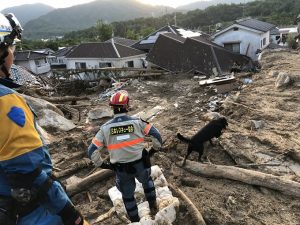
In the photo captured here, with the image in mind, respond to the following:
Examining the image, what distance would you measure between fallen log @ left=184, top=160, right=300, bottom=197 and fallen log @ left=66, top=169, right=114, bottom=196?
1.35m

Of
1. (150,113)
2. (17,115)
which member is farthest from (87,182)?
(150,113)

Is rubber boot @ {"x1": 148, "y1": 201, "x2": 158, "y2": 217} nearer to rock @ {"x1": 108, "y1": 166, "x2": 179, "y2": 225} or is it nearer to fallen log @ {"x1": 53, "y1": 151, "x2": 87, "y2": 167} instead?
rock @ {"x1": 108, "y1": 166, "x2": 179, "y2": 225}

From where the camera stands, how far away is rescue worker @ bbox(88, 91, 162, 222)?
3652 mm

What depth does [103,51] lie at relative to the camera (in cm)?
3017

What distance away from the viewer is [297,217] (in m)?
4.01

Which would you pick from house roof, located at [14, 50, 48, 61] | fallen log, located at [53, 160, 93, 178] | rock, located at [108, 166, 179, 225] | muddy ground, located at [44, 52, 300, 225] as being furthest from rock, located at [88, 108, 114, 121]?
house roof, located at [14, 50, 48, 61]

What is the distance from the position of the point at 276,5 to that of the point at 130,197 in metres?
70.7

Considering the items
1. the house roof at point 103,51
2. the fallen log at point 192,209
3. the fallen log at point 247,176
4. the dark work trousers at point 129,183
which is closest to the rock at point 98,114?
the fallen log at point 247,176

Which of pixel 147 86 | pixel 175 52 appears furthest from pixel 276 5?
pixel 147 86

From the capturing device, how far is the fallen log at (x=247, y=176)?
445cm

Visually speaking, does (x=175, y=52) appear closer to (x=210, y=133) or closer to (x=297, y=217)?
(x=210, y=133)

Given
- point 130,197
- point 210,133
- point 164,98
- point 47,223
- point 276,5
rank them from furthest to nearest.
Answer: point 276,5, point 164,98, point 210,133, point 130,197, point 47,223

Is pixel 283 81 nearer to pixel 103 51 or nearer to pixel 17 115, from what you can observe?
pixel 17 115

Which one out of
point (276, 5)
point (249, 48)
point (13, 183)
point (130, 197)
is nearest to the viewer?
point (13, 183)
